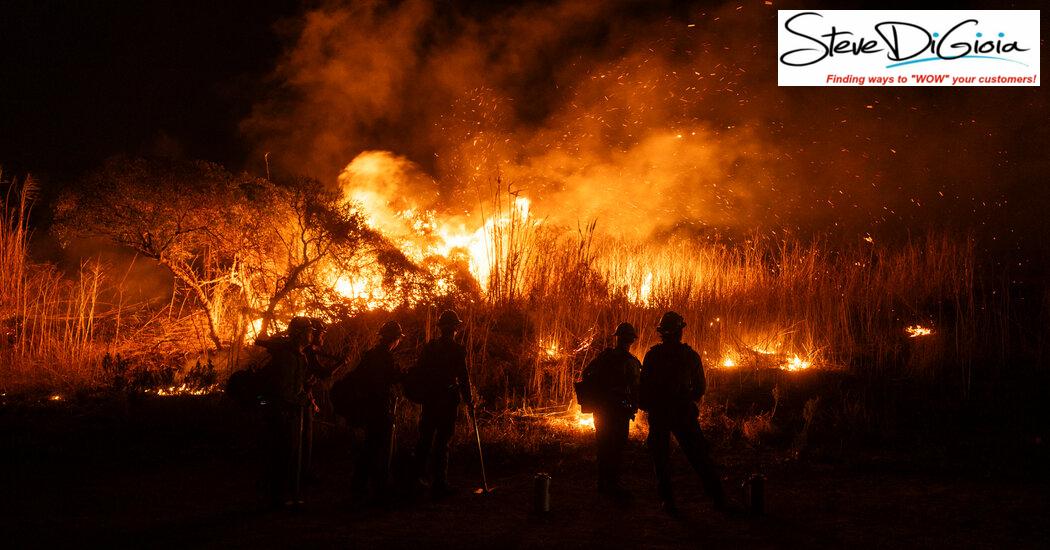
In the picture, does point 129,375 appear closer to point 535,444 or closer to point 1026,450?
point 535,444

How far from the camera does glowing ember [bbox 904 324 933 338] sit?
43.5 ft

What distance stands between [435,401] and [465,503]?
102cm

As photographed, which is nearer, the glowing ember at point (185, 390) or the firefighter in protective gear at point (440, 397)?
the firefighter in protective gear at point (440, 397)

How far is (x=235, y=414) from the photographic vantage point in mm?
10305

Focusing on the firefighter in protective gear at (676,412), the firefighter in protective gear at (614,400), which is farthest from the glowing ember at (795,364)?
the firefighter in protective gear at (676,412)

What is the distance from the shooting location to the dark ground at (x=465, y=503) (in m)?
5.76

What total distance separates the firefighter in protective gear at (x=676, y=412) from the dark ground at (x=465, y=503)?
31cm

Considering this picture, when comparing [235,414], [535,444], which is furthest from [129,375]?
[535,444]

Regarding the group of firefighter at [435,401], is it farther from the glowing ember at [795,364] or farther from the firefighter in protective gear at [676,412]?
the glowing ember at [795,364]

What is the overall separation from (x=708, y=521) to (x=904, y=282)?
11.0 metres

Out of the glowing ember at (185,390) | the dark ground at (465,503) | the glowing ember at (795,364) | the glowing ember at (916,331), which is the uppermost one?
the glowing ember at (916,331)

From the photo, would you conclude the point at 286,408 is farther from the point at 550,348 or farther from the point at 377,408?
the point at 550,348

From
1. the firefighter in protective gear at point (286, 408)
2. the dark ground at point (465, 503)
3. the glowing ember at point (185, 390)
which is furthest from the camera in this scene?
the glowing ember at point (185, 390)

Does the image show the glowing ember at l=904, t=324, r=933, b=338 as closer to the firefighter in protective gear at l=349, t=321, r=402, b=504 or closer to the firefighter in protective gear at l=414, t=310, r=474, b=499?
the firefighter in protective gear at l=414, t=310, r=474, b=499
